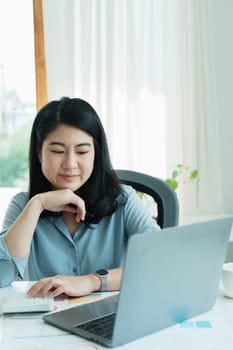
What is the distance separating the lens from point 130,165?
2.82m

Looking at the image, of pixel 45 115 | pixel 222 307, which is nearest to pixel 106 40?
pixel 45 115

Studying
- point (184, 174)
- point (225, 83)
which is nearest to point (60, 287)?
point (184, 174)

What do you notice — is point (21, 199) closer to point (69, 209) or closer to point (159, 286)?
point (69, 209)

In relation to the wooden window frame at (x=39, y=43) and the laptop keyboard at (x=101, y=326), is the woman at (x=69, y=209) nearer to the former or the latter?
the laptop keyboard at (x=101, y=326)

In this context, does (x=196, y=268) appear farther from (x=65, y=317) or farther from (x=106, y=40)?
(x=106, y=40)

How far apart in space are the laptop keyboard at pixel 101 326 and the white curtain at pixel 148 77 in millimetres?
1774

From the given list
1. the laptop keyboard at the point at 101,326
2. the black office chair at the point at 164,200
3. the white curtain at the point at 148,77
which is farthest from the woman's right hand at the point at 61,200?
the white curtain at the point at 148,77

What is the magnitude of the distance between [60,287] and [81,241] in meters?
0.35

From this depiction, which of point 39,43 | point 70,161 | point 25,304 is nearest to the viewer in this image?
point 25,304

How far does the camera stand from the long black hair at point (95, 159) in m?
1.55

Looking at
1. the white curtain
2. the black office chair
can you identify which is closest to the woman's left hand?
the black office chair

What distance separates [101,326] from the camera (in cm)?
103

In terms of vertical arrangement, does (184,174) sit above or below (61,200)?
below

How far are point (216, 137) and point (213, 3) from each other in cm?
73
